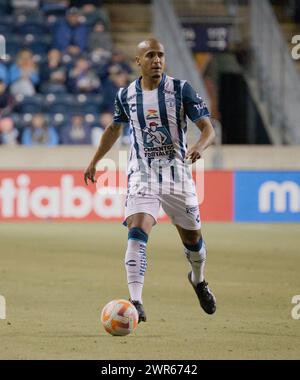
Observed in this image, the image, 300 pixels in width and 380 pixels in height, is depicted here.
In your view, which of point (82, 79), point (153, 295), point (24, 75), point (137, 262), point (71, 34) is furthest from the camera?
point (71, 34)

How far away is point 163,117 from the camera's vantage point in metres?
Result: 8.62

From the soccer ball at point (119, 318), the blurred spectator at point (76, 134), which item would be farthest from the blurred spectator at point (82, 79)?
the soccer ball at point (119, 318)

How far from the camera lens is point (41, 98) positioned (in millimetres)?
21188

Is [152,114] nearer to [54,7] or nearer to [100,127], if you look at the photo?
[100,127]

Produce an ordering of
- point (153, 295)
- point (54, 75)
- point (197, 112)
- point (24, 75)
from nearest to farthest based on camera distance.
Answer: point (197, 112), point (153, 295), point (24, 75), point (54, 75)

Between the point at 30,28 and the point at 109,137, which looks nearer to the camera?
the point at 109,137

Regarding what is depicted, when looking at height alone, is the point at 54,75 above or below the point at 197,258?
below

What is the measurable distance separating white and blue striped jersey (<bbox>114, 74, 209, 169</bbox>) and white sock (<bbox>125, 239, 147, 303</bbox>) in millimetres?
776

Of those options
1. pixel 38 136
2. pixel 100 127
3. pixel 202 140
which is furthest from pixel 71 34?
pixel 202 140

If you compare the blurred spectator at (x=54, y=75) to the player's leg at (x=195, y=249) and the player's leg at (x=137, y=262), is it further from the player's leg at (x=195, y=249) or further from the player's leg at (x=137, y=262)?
the player's leg at (x=137, y=262)

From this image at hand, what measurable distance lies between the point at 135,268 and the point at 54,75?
13.7 m

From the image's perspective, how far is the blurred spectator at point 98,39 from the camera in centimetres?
2259

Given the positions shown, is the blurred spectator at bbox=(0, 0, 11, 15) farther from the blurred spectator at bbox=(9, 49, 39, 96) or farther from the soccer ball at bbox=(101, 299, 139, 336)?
the soccer ball at bbox=(101, 299, 139, 336)
